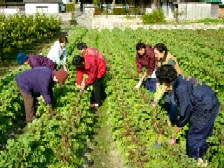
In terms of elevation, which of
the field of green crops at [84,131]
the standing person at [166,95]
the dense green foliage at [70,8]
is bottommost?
the field of green crops at [84,131]

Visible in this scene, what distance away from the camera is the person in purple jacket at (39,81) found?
6312mm

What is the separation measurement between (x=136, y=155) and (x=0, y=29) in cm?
1433

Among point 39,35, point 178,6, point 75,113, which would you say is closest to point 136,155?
point 75,113

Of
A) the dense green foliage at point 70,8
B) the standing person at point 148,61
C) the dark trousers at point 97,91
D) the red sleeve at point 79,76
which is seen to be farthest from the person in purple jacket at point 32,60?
the dense green foliage at point 70,8

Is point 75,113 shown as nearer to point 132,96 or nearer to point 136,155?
point 132,96

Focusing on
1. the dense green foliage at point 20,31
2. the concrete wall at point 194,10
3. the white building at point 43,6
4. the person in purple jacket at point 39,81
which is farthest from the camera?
the white building at point 43,6

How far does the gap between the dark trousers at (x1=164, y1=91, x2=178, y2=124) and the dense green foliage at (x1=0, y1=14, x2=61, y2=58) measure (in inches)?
472

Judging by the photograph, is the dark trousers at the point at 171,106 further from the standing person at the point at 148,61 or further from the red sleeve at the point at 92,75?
the red sleeve at the point at 92,75

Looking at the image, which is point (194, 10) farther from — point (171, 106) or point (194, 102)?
point (194, 102)

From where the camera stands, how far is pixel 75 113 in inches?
271

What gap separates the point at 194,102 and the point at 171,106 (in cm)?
169

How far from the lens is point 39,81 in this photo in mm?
6375

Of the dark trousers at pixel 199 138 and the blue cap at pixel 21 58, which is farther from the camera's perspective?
the blue cap at pixel 21 58

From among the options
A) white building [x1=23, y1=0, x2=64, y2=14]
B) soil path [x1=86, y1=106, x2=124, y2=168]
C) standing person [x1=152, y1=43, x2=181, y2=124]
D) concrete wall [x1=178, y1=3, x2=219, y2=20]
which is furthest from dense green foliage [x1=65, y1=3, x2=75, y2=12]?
standing person [x1=152, y1=43, x2=181, y2=124]
